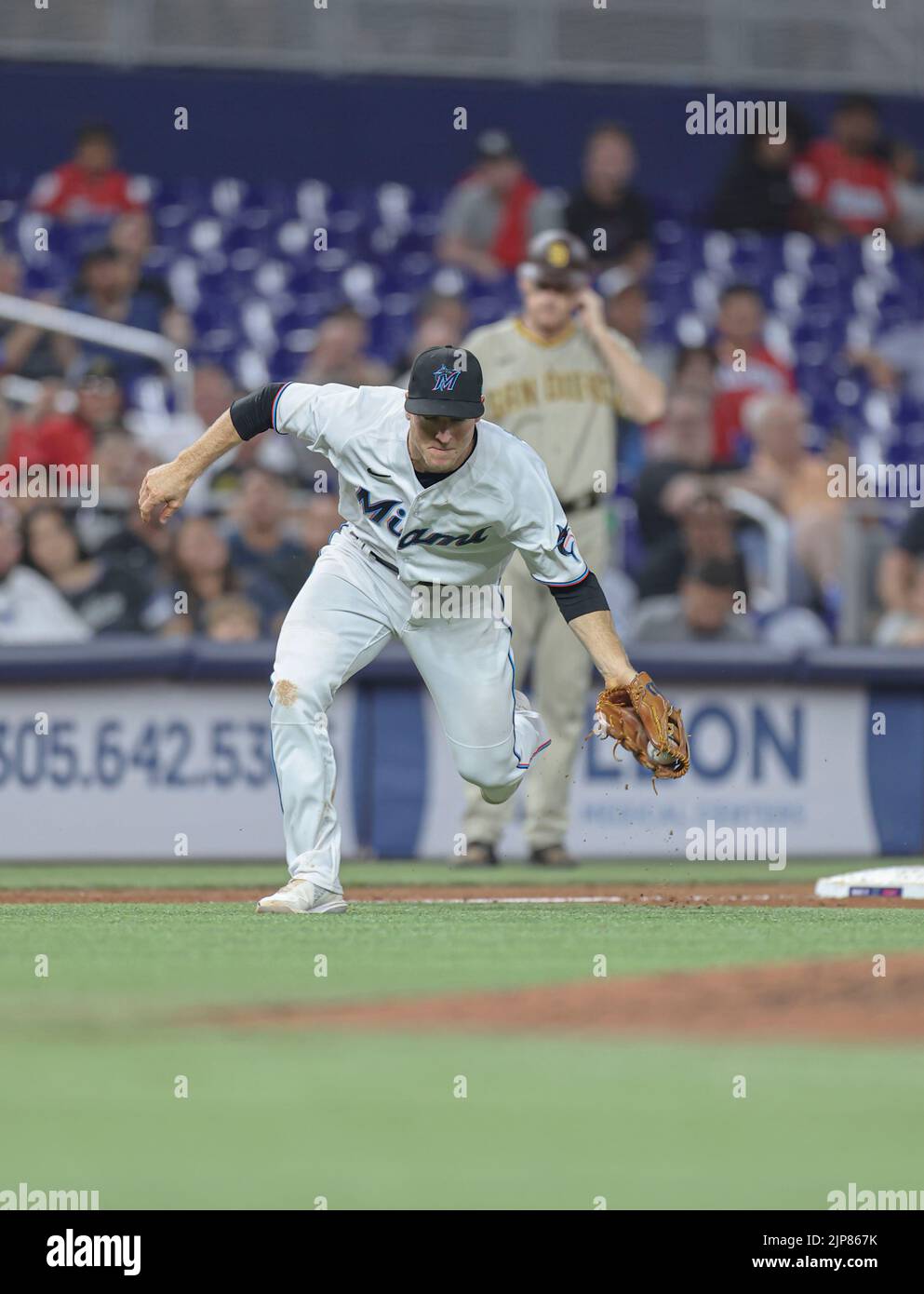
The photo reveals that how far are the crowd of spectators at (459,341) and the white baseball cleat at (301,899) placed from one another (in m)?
4.67

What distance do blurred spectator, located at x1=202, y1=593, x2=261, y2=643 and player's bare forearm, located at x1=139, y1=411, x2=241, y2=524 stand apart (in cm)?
461

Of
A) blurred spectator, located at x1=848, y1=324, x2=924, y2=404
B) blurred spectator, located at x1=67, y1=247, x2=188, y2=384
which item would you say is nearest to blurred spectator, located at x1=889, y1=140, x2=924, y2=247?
blurred spectator, located at x1=848, y1=324, x2=924, y2=404

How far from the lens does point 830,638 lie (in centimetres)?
1198

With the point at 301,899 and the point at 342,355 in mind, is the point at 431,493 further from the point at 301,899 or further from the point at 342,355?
the point at 342,355

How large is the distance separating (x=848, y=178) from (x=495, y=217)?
328cm

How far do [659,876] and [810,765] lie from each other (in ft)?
5.12

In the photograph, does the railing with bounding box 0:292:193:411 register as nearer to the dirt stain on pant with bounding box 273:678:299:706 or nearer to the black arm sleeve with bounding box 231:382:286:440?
the black arm sleeve with bounding box 231:382:286:440

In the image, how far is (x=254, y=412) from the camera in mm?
6605

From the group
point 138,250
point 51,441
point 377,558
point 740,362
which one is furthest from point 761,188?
point 377,558

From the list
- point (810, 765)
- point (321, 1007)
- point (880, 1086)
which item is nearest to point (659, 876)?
point (810, 765)

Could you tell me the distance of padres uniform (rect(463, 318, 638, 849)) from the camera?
954 cm

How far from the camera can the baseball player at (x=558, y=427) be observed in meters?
9.54

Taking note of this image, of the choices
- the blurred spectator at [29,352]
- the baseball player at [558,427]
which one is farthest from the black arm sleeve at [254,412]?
the blurred spectator at [29,352]

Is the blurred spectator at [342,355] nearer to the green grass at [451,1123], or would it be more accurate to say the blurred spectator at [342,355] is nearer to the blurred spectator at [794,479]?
the blurred spectator at [794,479]
